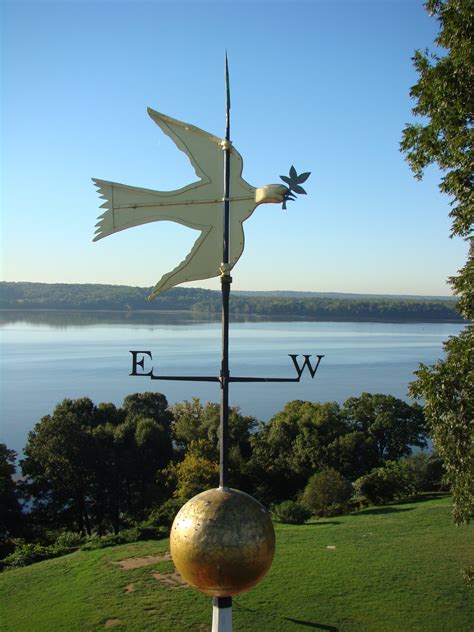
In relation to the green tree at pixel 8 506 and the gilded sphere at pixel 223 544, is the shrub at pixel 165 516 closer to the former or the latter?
the green tree at pixel 8 506

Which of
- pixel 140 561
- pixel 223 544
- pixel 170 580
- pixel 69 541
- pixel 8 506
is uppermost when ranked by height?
pixel 223 544

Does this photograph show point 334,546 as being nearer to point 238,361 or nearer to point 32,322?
point 238,361

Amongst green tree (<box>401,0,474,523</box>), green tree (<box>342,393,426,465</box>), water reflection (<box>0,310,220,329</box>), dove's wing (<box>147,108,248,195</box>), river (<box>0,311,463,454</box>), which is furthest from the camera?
water reflection (<box>0,310,220,329</box>)

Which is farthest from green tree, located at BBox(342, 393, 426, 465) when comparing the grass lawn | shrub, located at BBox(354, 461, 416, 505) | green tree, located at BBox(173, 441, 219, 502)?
the grass lawn

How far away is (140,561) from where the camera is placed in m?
12.9

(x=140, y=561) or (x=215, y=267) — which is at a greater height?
(x=215, y=267)

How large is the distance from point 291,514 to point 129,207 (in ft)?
47.9

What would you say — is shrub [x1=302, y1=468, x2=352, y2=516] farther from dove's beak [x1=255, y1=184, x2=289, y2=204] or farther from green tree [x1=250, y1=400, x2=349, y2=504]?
dove's beak [x1=255, y1=184, x2=289, y2=204]

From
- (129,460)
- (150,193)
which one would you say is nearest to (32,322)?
(129,460)

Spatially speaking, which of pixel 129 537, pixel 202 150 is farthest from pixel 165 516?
pixel 202 150

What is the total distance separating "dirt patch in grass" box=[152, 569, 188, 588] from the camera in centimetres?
1141

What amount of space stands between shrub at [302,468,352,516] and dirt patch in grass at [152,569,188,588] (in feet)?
27.2

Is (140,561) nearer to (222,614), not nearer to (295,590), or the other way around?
(295,590)

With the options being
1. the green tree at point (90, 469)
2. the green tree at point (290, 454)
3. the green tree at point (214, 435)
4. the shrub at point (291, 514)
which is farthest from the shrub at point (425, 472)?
the green tree at point (90, 469)
